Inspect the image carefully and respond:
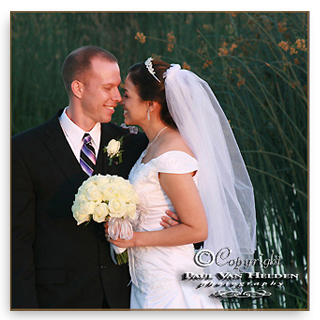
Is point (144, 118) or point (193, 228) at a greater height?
point (144, 118)

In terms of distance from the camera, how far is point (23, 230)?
308 cm

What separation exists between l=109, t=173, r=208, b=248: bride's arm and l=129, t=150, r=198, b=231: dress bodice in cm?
4

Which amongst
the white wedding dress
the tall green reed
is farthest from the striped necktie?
the tall green reed

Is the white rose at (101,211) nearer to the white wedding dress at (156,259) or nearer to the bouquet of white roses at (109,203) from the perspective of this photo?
the bouquet of white roses at (109,203)

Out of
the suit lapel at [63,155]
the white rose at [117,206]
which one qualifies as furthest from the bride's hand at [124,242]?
the suit lapel at [63,155]

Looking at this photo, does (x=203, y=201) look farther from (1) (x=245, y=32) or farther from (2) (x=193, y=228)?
(1) (x=245, y=32)

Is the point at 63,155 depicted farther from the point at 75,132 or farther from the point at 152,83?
the point at 152,83

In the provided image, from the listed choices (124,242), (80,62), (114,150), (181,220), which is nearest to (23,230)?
(124,242)

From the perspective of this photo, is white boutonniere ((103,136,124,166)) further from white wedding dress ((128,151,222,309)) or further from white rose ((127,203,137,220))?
white rose ((127,203,137,220))

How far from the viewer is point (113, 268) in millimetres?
3182

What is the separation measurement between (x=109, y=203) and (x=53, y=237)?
53cm
